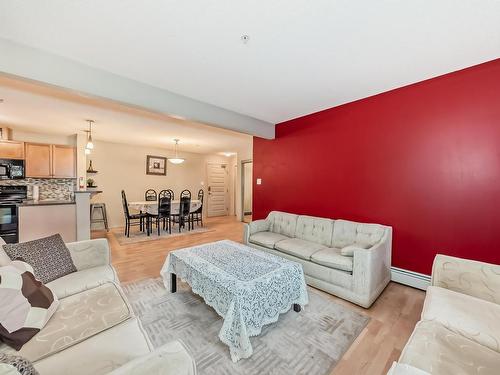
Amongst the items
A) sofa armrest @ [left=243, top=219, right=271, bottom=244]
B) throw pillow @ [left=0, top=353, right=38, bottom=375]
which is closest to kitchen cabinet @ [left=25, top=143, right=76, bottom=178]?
→ sofa armrest @ [left=243, top=219, right=271, bottom=244]

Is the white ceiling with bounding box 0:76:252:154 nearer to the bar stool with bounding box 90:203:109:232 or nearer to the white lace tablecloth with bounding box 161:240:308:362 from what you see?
the bar stool with bounding box 90:203:109:232

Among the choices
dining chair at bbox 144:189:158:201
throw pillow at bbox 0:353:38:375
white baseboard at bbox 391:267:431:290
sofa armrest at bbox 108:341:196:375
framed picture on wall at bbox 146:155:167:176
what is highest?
framed picture on wall at bbox 146:155:167:176

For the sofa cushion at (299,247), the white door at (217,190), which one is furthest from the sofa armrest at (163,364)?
the white door at (217,190)

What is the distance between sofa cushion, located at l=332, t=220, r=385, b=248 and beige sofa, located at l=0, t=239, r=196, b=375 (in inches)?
98.9

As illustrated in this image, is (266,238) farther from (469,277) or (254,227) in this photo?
(469,277)

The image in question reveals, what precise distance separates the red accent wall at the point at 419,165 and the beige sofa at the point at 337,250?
416 millimetres

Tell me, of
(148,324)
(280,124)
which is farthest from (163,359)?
(280,124)

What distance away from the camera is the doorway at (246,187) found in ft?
23.7

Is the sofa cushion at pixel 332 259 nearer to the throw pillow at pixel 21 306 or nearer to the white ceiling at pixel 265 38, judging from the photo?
the white ceiling at pixel 265 38

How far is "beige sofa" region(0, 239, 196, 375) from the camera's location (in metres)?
0.82

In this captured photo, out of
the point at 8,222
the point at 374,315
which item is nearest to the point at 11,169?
the point at 8,222

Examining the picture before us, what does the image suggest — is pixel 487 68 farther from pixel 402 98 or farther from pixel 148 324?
pixel 148 324

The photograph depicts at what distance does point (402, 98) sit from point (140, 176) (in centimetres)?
649

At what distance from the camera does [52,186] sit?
5.07 meters
